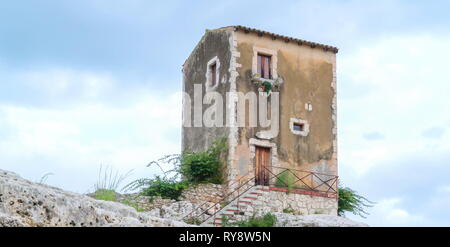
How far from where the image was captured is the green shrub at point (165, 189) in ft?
66.5

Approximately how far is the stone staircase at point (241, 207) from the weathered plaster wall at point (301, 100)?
1.28 m

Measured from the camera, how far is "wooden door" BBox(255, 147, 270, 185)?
2103cm

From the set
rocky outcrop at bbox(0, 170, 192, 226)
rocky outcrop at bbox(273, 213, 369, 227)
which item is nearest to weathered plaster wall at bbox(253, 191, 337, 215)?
rocky outcrop at bbox(273, 213, 369, 227)

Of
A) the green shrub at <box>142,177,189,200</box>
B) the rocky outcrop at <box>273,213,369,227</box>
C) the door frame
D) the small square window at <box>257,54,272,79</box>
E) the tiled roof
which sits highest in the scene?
the tiled roof

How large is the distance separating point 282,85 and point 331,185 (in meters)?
3.92

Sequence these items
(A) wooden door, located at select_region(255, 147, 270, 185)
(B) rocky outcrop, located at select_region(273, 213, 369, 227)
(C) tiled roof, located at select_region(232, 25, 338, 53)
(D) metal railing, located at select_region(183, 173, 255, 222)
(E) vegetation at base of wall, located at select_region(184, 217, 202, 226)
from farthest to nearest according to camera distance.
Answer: (C) tiled roof, located at select_region(232, 25, 338, 53)
(A) wooden door, located at select_region(255, 147, 270, 185)
(D) metal railing, located at select_region(183, 173, 255, 222)
(E) vegetation at base of wall, located at select_region(184, 217, 202, 226)
(B) rocky outcrop, located at select_region(273, 213, 369, 227)

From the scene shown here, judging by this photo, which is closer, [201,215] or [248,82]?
[201,215]

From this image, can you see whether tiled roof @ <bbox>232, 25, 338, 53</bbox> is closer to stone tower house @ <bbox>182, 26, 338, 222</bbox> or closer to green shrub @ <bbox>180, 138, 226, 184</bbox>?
stone tower house @ <bbox>182, 26, 338, 222</bbox>

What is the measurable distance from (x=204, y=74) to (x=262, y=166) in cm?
445

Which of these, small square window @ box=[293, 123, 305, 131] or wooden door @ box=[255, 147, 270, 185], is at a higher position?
small square window @ box=[293, 123, 305, 131]

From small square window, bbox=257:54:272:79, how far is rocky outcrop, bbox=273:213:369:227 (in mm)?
5524
